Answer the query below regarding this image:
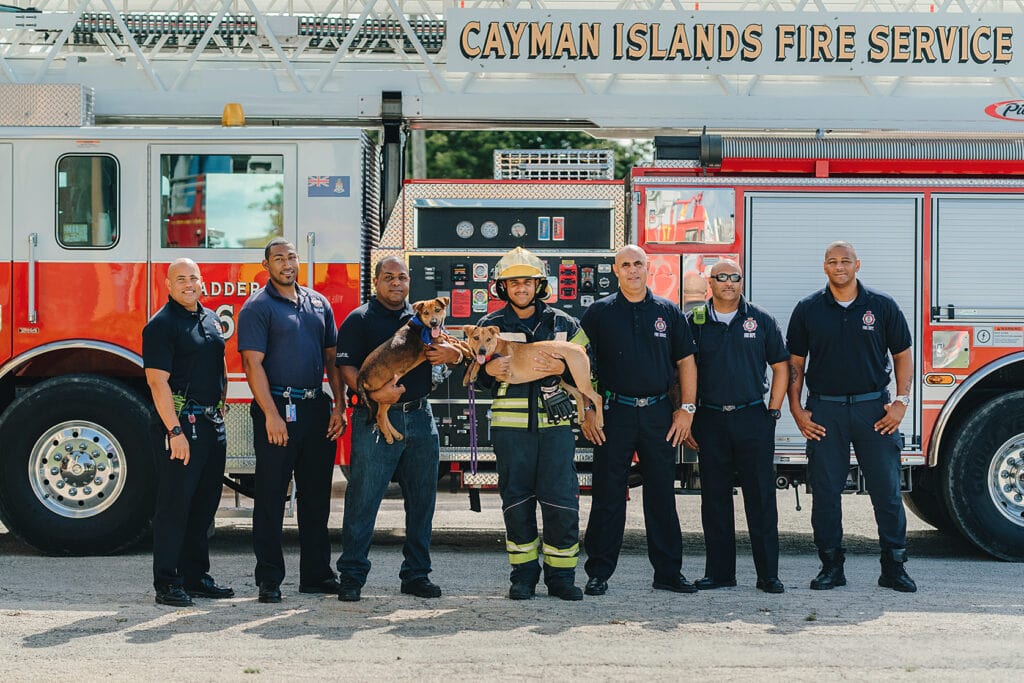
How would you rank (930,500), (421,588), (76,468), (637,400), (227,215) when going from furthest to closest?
1. (930,500)
2. (227,215)
3. (76,468)
4. (637,400)
5. (421,588)

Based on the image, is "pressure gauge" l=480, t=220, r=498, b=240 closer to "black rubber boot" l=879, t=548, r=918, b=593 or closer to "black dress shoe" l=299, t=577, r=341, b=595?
"black dress shoe" l=299, t=577, r=341, b=595

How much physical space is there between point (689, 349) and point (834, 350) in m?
0.87

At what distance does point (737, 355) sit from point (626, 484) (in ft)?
3.12

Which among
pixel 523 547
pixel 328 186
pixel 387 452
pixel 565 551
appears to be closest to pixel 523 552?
pixel 523 547

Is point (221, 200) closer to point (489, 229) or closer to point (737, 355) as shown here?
point (489, 229)

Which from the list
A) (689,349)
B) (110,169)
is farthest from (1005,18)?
(110,169)

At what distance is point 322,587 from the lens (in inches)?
262

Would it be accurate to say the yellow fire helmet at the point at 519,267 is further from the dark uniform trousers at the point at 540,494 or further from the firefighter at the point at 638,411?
the dark uniform trousers at the point at 540,494

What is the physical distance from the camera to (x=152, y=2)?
923 centimetres

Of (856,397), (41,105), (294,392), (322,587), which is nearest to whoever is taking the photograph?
(294,392)

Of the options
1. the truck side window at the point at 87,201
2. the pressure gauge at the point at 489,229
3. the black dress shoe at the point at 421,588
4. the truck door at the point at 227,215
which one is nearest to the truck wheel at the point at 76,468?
the truck door at the point at 227,215

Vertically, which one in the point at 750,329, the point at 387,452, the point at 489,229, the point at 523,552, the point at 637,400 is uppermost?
the point at 489,229

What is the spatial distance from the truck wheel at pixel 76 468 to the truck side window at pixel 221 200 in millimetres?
1087

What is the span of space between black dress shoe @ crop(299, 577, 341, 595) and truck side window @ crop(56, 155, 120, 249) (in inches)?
106
